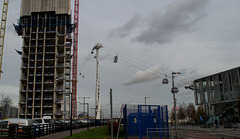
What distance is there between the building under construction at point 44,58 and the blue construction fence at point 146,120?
6376 centimetres

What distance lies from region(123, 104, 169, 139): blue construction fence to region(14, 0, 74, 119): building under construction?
63758mm

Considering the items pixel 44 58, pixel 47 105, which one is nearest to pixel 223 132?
pixel 47 105

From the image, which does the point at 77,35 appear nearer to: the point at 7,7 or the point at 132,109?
the point at 7,7

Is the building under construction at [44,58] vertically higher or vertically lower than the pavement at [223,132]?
higher

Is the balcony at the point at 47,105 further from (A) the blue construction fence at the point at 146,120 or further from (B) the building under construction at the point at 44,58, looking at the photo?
(A) the blue construction fence at the point at 146,120

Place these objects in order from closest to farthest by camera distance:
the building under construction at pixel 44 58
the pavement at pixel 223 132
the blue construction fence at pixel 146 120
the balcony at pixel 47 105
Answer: the blue construction fence at pixel 146 120
the pavement at pixel 223 132
the balcony at pixel 47 105
the building under construction at pixel 44 58

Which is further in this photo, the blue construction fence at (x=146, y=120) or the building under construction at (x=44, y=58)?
the building under construction at (x=44, y=58)

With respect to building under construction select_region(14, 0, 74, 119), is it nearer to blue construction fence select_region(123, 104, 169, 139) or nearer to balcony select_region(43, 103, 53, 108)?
balcony select_region(43, 103, 53, 108)

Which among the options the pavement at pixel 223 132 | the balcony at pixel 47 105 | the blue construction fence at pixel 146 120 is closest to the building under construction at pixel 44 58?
the balcony at pixel 47 105

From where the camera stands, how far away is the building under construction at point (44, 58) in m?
83.4

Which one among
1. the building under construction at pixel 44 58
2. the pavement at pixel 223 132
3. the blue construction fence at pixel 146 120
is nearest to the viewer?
the blue construction fence at pixel 146 120

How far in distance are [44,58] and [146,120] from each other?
72.2 meters

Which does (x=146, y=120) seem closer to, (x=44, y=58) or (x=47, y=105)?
(x=47, y=105)

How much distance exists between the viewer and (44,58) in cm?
8581
